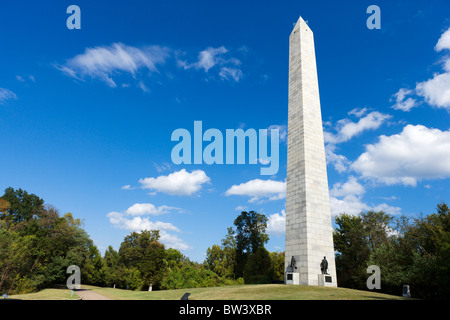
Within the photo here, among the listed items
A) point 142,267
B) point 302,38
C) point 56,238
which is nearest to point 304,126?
point 302,38

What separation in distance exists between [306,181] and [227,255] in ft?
139

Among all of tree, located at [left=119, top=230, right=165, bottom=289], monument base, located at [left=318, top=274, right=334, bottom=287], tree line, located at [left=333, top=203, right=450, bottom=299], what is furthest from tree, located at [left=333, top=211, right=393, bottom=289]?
tree, located at [left=119, top=230, right=165, bottom=289]

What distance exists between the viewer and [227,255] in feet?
206

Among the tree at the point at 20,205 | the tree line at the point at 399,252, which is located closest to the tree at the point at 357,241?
the tree line at the point at 399,252

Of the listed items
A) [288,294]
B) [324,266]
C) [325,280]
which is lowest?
[325,280]

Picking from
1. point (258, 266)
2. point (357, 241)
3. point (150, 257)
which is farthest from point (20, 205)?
point (357, 241)

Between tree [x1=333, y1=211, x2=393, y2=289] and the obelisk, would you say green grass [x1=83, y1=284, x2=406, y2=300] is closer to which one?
the obelisk

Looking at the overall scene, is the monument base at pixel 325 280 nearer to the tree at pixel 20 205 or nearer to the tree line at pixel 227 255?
the tree line at pixel 227 255

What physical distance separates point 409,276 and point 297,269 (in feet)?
52.3

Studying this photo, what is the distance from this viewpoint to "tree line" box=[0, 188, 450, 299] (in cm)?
3102

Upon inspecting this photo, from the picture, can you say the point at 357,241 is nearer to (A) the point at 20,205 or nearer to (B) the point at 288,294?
(B) the point at 288,294

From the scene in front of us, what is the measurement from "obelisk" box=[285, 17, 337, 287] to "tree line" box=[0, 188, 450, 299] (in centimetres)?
861
